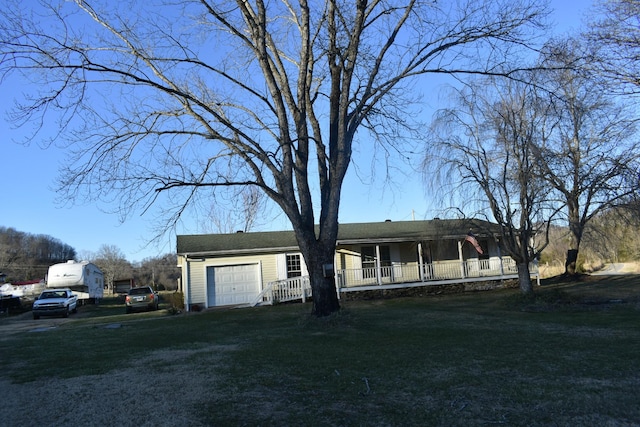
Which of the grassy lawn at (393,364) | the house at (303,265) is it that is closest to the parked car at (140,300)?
the house at (303,265)

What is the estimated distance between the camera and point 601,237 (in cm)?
2055

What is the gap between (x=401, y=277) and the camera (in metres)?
24.6

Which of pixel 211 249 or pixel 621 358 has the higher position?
pixel 211 249

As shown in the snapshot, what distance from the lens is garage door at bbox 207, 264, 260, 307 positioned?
2308 cm

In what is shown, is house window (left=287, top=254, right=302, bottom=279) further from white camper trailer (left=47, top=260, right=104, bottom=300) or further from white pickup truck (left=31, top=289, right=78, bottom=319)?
white camper trailer (left=47, top=260, right=104, bottom=300)

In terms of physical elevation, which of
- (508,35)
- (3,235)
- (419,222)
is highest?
(3,235)

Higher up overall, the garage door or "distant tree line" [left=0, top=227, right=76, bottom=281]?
"distant tree line" [left=0, top=227, right=76, bottom=281]

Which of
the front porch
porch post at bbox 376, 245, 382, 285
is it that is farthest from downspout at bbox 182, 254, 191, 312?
porch post at bbox 376, 245, 382, 285

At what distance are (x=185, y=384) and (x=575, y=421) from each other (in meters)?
4.70

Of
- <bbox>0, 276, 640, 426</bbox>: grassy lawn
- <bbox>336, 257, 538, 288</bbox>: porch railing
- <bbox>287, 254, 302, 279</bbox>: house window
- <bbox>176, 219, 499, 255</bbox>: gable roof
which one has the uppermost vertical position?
<bbox>176, 219, 499, 255</bbox>: gable roof

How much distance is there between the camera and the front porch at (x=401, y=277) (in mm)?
22406

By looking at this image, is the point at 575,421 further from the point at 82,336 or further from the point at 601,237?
the point at 601,237

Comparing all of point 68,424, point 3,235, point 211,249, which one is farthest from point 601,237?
point 3,235

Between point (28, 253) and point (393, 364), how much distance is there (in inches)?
4481
